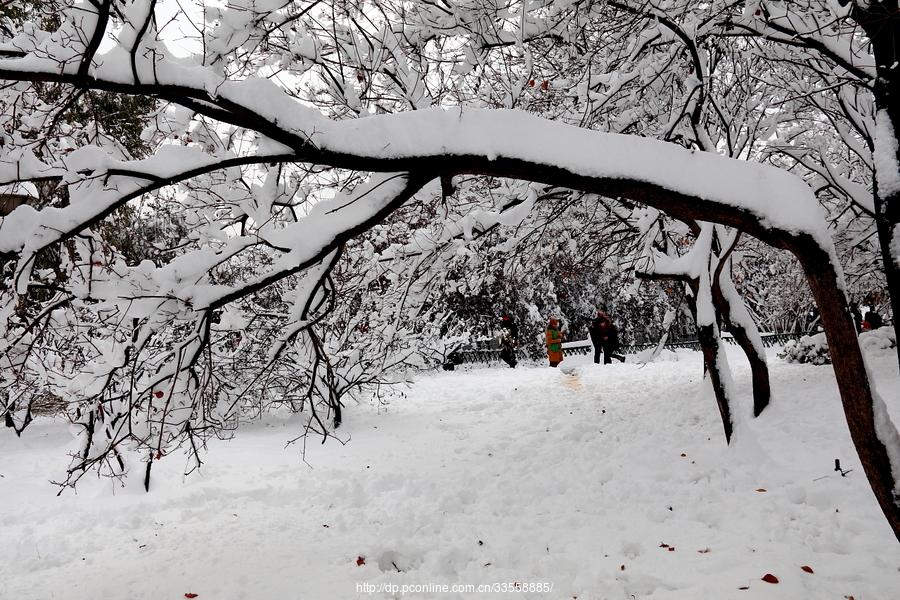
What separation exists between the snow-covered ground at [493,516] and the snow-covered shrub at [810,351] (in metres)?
1.37

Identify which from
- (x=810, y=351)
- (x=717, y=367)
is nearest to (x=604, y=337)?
(x=810, y=351)

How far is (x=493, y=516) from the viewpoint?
5281 millimetres

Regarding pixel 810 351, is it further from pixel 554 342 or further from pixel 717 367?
pixel 554 342

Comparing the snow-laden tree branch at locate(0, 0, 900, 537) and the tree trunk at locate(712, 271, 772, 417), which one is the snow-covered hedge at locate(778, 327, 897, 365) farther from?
the snow-laden tree branch at locate(0, 0, 900, 537)

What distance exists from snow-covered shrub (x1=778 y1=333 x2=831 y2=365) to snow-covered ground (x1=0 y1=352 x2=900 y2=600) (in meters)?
1.37

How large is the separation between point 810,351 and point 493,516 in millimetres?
8576

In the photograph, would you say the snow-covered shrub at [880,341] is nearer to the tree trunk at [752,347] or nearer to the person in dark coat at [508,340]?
the tree trunk at [752,347]

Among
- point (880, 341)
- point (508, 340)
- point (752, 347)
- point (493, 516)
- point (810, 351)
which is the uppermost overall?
point (508, 340)

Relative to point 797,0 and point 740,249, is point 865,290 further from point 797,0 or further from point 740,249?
point 797,0

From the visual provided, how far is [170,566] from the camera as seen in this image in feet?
14.9

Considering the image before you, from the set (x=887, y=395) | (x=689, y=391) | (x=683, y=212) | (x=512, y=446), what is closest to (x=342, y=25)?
(x=683, y=212)

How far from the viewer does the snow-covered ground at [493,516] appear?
4.00m

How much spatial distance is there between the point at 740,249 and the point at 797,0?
5.08 metres

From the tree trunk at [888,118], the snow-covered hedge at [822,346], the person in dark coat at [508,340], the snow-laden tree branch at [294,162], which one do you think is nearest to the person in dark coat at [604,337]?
the person in dark coat at [508,340]
